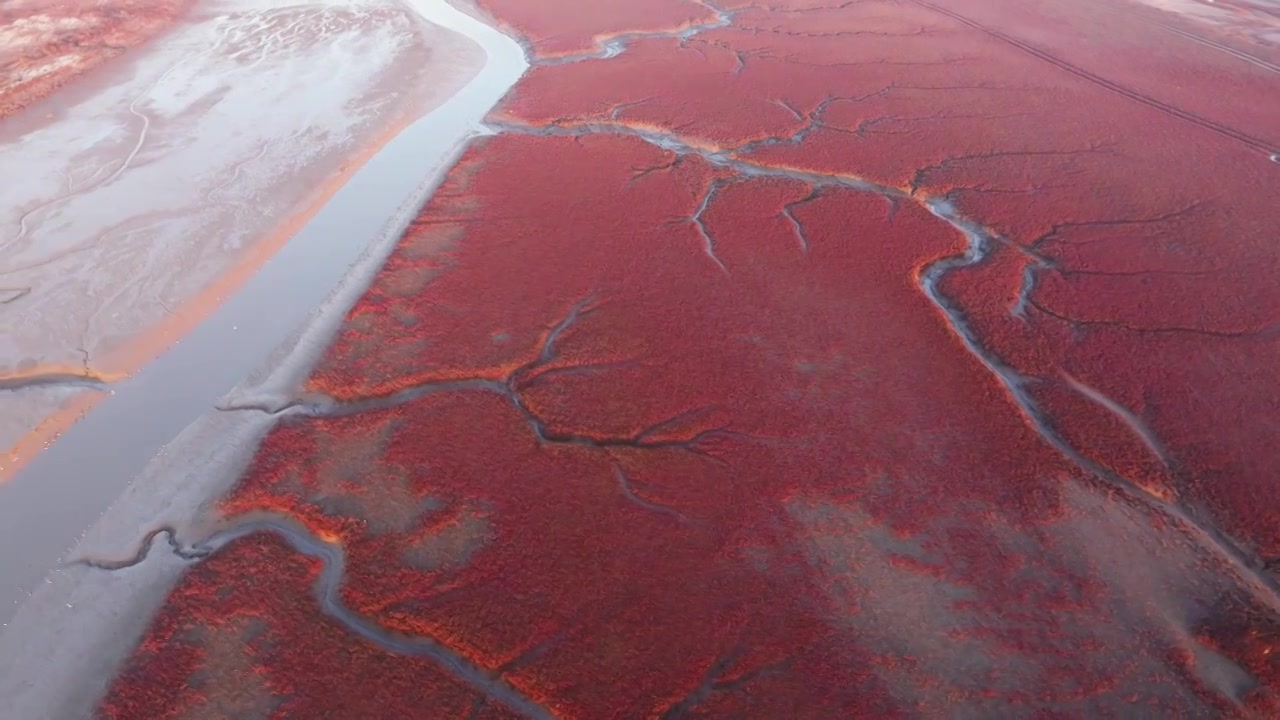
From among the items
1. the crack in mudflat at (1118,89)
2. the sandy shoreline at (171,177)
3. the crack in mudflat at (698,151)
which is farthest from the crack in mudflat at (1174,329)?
the sandy shoreline at (171,177)

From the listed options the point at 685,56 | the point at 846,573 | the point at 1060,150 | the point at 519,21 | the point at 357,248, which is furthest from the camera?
the point at 519,21

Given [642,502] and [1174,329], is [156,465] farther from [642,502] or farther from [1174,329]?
[1174,329]

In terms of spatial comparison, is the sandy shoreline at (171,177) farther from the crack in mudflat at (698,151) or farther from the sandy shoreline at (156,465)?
the crack in mudflat at (698,151)

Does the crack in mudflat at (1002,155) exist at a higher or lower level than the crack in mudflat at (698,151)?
higher

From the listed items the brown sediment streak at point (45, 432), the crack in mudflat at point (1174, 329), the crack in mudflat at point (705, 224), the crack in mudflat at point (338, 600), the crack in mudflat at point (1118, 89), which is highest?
the crack in mudflat at point (1118, 89)

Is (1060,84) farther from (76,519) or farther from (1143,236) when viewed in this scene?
(76,519)

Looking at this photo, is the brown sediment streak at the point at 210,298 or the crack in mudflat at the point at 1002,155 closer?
the brown sediment streak at the point at 210,298

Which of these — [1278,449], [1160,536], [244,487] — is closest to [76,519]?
[244,487]
